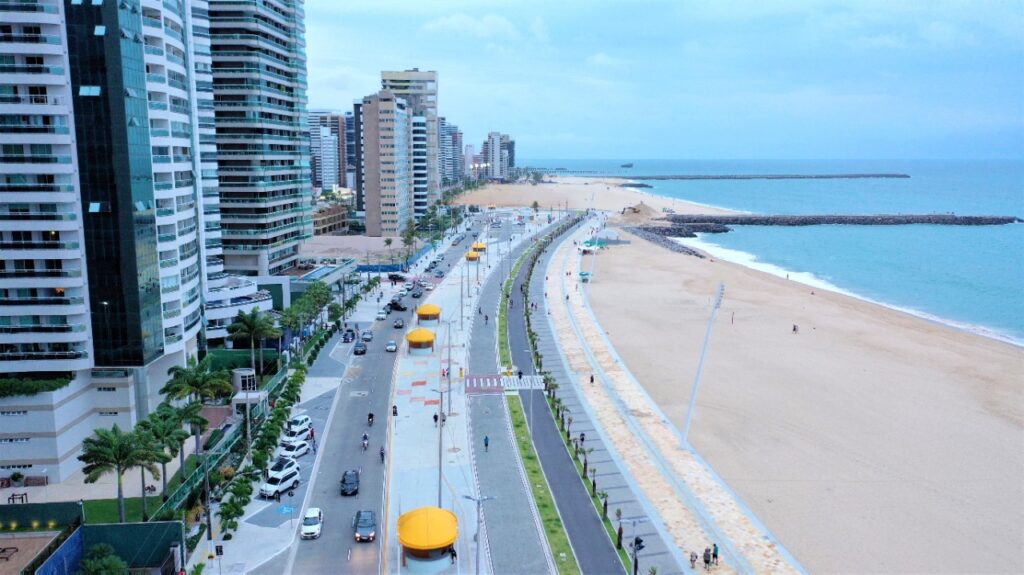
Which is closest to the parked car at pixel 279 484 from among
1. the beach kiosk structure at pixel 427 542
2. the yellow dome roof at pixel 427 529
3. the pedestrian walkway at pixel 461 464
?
the pedestrian walkway at pixel 461 464

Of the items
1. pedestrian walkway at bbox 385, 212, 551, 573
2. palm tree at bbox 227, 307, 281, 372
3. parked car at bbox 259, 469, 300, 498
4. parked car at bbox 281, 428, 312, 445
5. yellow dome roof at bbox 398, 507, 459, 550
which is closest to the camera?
yellow dome roof at bbox 398, 507, 459, 550

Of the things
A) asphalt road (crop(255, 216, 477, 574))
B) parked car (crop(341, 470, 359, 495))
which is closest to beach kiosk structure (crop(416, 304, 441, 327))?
asphalt road (crop(255, 216, 477, 574))

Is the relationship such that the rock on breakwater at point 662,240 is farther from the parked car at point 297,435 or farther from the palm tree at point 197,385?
the palm tree at point 197,385

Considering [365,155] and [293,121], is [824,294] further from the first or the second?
[365,155]

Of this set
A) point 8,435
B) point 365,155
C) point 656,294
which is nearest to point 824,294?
point 656,294

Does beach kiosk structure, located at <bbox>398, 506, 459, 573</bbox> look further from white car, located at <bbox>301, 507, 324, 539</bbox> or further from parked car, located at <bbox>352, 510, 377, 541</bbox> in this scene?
white car, located at <bbox>301, 507, 324, 539</bbox>

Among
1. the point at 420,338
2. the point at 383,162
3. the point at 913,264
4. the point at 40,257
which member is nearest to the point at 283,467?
the point at 40,257
